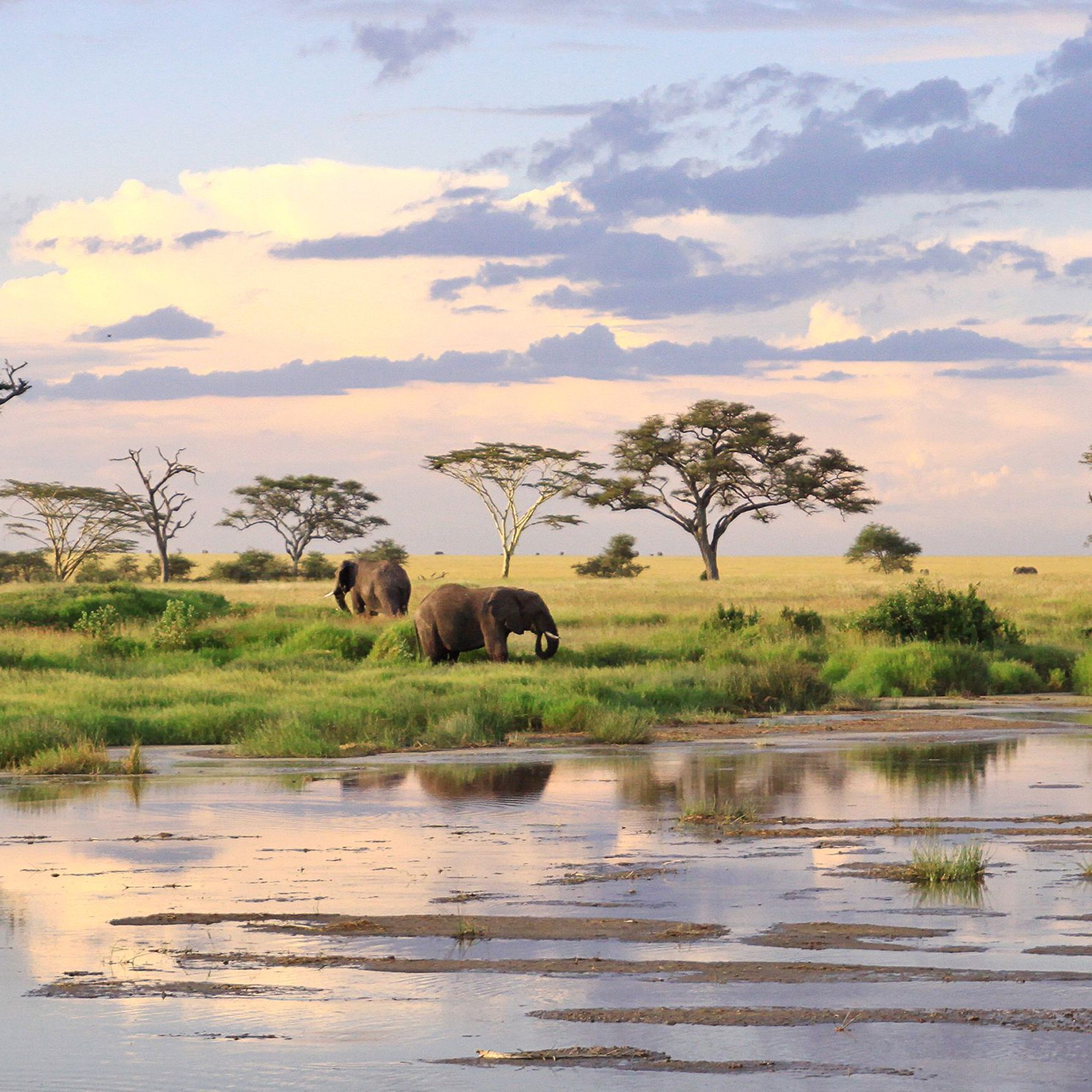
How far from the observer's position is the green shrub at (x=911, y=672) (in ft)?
94.0

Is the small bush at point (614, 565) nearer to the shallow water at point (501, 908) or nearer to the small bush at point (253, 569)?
the small bush at point (253, 569)

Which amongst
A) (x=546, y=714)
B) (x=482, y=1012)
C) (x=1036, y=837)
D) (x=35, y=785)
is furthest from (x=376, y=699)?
(x=482, y=1012)

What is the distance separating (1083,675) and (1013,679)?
116 centimetres

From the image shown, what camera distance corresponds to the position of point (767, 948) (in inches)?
351

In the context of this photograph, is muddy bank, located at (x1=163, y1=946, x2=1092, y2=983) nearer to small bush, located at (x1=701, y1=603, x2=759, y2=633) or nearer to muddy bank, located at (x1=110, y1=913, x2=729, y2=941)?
muddy bank, located at (x1=110, y1=913, x2=729, y2=941)

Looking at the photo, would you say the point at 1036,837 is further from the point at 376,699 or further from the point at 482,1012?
the point at 376,699

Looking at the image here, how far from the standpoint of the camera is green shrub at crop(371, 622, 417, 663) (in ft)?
98.6

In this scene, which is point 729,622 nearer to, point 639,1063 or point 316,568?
point 639,1063

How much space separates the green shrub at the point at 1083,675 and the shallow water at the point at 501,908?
11750 mm

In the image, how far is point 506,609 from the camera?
29.2 metres

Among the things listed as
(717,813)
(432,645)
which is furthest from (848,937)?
(432,645)

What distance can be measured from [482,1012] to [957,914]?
328 cm

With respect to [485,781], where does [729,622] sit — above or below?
above

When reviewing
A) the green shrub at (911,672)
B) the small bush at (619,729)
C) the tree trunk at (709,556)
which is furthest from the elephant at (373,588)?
the tree trunk at (709,556)
